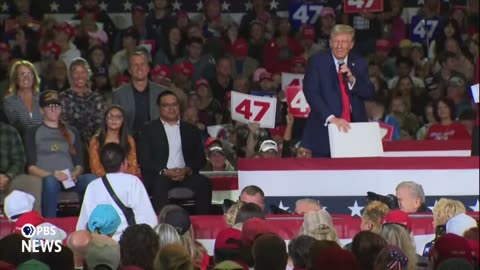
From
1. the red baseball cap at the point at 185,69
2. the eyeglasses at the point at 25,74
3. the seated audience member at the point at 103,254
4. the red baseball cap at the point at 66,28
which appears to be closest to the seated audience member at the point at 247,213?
the seated audience member at the point at 103,254

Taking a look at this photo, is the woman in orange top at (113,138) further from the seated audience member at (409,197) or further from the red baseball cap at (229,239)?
the red baseball cap at (229,239)

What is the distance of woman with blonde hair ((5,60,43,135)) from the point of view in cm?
1603

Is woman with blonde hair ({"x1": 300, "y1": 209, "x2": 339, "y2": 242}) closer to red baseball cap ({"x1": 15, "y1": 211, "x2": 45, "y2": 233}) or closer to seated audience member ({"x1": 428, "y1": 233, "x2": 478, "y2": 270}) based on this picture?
seated audience member ({"x1": 428, "y1": 233, "x2": 478, "y2": 270})

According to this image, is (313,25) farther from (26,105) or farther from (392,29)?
(26,105)

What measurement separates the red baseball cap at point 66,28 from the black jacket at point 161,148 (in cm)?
541

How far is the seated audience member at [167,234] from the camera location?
11516mm

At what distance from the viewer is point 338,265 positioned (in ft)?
33.2

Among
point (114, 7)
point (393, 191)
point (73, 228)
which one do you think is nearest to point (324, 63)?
point (393, 191)

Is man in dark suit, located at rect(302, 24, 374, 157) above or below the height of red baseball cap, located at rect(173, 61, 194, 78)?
below

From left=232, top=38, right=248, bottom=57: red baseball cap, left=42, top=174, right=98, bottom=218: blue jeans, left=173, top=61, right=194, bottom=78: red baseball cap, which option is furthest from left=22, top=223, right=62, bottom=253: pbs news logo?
left=232, top=38, right=248, bottom=57: red baseball cap

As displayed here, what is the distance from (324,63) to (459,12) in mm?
7625

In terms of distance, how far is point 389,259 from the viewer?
10.5 meters

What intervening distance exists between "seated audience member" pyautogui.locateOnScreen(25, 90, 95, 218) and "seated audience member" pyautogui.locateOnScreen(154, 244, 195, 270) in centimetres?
482

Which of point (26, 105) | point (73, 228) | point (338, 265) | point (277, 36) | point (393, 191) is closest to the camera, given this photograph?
point (338, 265)
